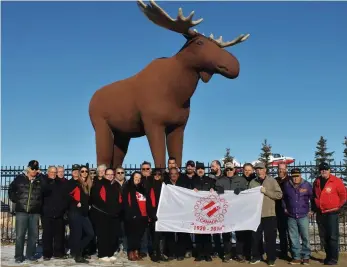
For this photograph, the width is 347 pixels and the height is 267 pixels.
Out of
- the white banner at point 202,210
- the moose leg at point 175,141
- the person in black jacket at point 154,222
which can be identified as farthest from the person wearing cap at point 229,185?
the moose leg at point 175,141

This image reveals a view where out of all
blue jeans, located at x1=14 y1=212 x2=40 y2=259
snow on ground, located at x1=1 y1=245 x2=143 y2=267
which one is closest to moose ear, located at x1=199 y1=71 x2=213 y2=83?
snow on ground, located at x1=1 y1=245 x2=143 y2=267

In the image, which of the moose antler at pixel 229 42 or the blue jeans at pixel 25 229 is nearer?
the blue jeans at pixel 25 229

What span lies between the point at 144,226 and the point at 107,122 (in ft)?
12.3

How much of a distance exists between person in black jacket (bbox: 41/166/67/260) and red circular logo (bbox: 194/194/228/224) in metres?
2.66

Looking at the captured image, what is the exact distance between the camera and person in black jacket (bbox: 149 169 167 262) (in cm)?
796

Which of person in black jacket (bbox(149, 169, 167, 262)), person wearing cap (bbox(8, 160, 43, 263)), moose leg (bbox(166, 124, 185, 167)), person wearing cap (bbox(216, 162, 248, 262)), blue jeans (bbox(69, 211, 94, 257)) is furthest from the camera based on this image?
moose leg (bbox(166, 124, 185, 167))

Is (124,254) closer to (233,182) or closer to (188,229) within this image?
(188,229)

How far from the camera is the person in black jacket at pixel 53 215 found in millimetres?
7891

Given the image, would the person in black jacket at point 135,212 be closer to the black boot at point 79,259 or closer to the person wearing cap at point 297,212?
the black boot at point 79,259

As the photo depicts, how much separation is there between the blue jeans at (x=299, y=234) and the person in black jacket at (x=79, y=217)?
3837 millimetres

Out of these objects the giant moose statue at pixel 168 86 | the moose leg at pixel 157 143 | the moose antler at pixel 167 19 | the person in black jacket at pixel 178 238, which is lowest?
the person in black jacket at pixel 178 238

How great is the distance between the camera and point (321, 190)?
25.6ft

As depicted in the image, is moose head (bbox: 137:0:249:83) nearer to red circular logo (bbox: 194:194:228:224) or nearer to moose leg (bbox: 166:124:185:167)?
moose leg (bbox: 166:124:185:167)

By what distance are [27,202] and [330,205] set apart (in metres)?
5.73
